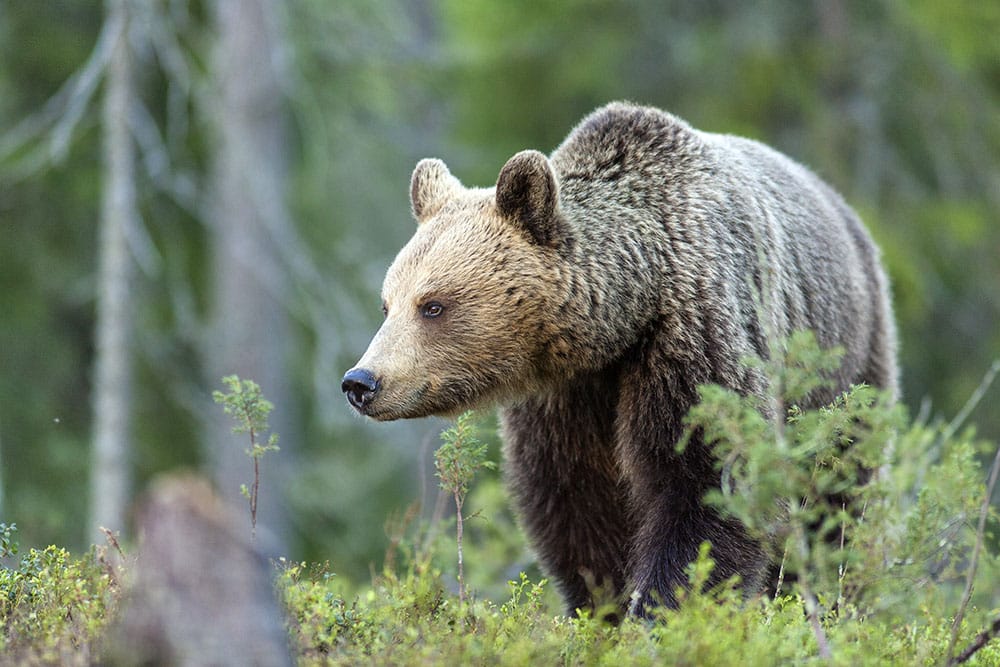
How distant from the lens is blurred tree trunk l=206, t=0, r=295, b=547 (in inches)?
520

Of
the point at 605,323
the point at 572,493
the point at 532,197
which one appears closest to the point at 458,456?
the point at 605,323

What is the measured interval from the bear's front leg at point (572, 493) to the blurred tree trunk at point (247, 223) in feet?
25.5

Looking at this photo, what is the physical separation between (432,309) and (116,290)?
7.09 meters

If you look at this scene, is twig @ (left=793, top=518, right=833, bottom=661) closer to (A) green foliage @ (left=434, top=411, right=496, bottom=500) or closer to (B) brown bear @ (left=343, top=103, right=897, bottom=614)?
(B) brown bear @ (left=343, top=103, right=897, bottom=614)

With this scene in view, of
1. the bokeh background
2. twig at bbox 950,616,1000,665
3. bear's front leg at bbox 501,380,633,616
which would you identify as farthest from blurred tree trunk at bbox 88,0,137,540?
twig at bbox 950,616,1000,665

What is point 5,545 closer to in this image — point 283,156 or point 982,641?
point 982,641

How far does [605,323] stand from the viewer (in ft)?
16.7

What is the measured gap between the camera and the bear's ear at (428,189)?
5768mm

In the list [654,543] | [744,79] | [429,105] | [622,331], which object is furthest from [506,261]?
[429,105]

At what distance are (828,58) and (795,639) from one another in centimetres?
946

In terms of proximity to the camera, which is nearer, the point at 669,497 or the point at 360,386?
the point at 360,386

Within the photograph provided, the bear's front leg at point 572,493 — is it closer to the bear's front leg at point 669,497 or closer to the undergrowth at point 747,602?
the bear's front leg at point 669,497

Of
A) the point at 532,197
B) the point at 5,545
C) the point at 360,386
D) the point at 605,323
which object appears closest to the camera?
the point at 5,545

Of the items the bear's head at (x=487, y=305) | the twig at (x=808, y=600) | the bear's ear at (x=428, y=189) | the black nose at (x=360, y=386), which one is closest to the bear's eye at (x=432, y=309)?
the bear's head at (x=487, y=305)
